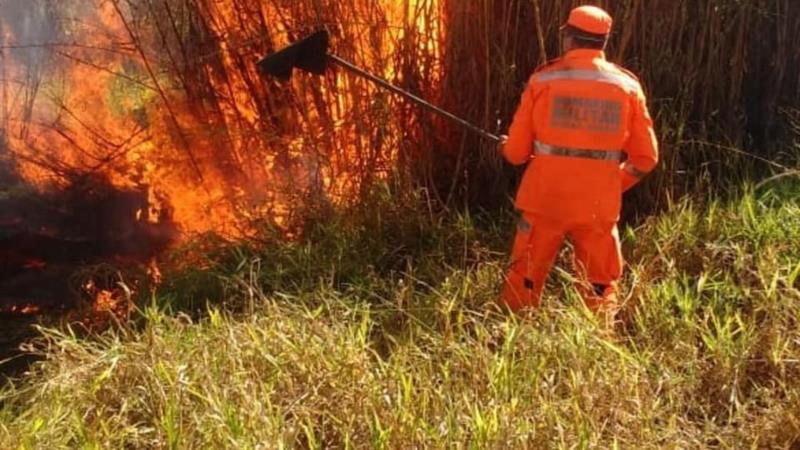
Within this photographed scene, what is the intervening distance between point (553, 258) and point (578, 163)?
19.2 inches

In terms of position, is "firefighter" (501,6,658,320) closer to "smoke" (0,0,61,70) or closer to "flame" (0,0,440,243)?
"flame" (0,0,440,243)

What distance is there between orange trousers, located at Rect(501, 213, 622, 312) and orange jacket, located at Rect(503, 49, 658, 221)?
0.08 metres

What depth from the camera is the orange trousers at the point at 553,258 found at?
13.0 feet

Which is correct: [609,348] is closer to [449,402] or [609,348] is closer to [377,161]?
[449,402]

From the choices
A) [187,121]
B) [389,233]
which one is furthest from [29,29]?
[389,233]

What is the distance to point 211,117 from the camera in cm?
557

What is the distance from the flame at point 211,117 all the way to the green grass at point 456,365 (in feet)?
3.59

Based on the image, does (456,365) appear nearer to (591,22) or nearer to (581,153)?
(581,153)


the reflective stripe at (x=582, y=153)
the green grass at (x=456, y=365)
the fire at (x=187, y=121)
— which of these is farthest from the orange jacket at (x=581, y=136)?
the fire at (x=187, y=121)

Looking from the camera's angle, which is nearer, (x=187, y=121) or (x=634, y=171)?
(x=634, y=171)

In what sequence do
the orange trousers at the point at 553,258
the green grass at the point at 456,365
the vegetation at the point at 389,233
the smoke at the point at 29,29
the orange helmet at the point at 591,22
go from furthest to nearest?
1. the smoke at the point at 29,29
2. the orange trousers at the point at 553,258
3. the orange helmet at the point at 591,22
4. the vegetation at the point at 389,233
5. the green grass at the point at 456,365

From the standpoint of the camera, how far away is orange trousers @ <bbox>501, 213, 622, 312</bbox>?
395 cm

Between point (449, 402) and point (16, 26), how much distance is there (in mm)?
5175

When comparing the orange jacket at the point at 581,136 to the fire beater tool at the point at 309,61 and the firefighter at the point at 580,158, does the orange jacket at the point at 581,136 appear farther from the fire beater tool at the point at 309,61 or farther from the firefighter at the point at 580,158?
the fire beater tool at the point at 309,61
